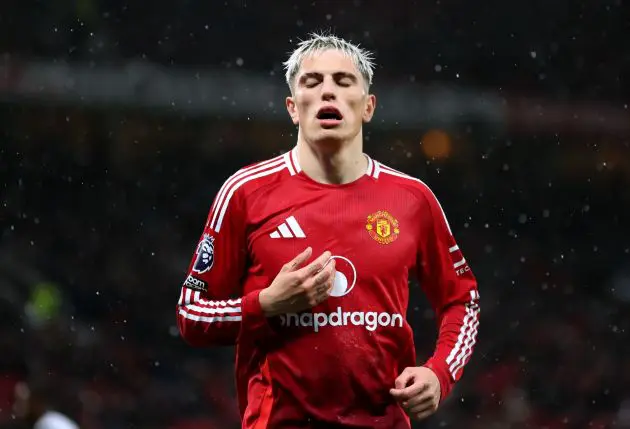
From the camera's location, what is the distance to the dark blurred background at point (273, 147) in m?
10.5

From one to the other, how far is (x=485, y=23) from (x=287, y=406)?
1013 centimetres

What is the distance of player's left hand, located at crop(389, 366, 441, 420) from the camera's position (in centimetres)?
329

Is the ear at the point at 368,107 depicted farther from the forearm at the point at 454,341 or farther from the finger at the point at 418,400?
the finger at the point at 418,400

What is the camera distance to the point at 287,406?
3336mm

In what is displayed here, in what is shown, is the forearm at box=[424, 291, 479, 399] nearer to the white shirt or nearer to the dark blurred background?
the white shirt

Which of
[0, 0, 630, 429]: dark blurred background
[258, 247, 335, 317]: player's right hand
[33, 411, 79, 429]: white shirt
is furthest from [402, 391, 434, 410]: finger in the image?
[0, 0, 630, 429]: dark blurred background

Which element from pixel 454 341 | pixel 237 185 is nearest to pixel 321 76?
pixel 237 185

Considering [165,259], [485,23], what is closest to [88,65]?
[165,259]

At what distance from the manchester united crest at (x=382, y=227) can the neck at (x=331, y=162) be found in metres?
0.13

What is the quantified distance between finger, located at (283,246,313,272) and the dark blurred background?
22.2 feet

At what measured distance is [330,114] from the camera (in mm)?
3434

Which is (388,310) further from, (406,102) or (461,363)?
(406,102)

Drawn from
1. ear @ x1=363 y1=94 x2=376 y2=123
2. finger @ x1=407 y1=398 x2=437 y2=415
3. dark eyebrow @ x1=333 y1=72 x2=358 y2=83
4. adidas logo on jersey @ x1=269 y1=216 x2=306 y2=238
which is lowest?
finger @ x1=407 y1=398 x2=437 y2=415

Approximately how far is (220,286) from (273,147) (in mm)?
8515
